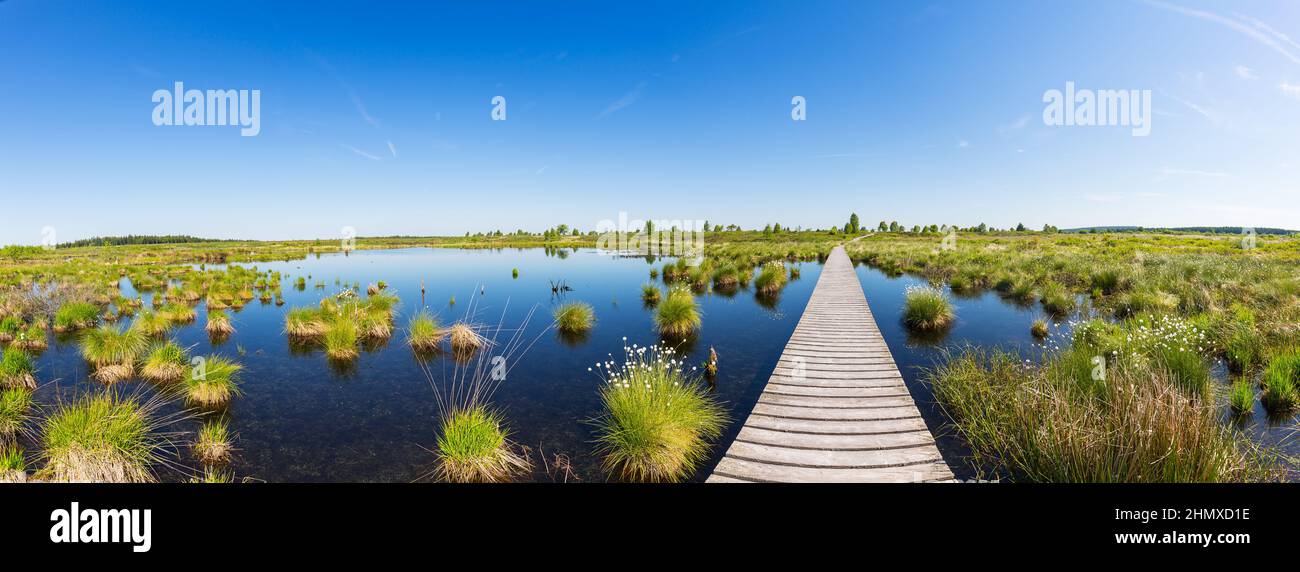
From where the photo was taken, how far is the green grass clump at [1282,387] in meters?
6.39

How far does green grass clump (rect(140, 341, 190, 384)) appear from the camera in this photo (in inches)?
347

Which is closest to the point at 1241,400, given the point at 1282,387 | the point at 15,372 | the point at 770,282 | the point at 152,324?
the point at 1282,387

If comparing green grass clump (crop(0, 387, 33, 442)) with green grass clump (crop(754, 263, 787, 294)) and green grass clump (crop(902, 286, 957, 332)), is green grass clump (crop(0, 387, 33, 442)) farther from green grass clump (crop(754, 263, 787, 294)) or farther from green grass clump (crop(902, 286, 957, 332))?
green grass clump (crop(754, 263, 787, 294))

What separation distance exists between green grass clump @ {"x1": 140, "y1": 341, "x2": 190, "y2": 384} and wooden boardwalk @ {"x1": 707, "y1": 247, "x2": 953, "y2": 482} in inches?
459

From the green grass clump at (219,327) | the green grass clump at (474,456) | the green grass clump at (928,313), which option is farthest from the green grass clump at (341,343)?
the green grass clump at (928,313)

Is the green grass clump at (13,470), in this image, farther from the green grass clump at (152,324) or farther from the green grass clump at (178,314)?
the green grass clump at (178,314)

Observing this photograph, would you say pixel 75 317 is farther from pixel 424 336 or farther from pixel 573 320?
pixel 573 320

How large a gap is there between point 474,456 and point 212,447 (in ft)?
13.8

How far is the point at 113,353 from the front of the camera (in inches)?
380

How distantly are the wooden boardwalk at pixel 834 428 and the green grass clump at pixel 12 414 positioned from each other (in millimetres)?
10643

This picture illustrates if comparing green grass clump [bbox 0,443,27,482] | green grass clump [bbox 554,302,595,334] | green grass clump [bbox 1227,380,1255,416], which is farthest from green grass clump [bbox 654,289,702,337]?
green grass clump [bbox 0,443,27,482]

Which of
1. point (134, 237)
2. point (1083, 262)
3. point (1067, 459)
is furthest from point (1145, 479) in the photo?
point (134, 237)

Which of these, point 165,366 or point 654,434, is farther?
point 165,366
